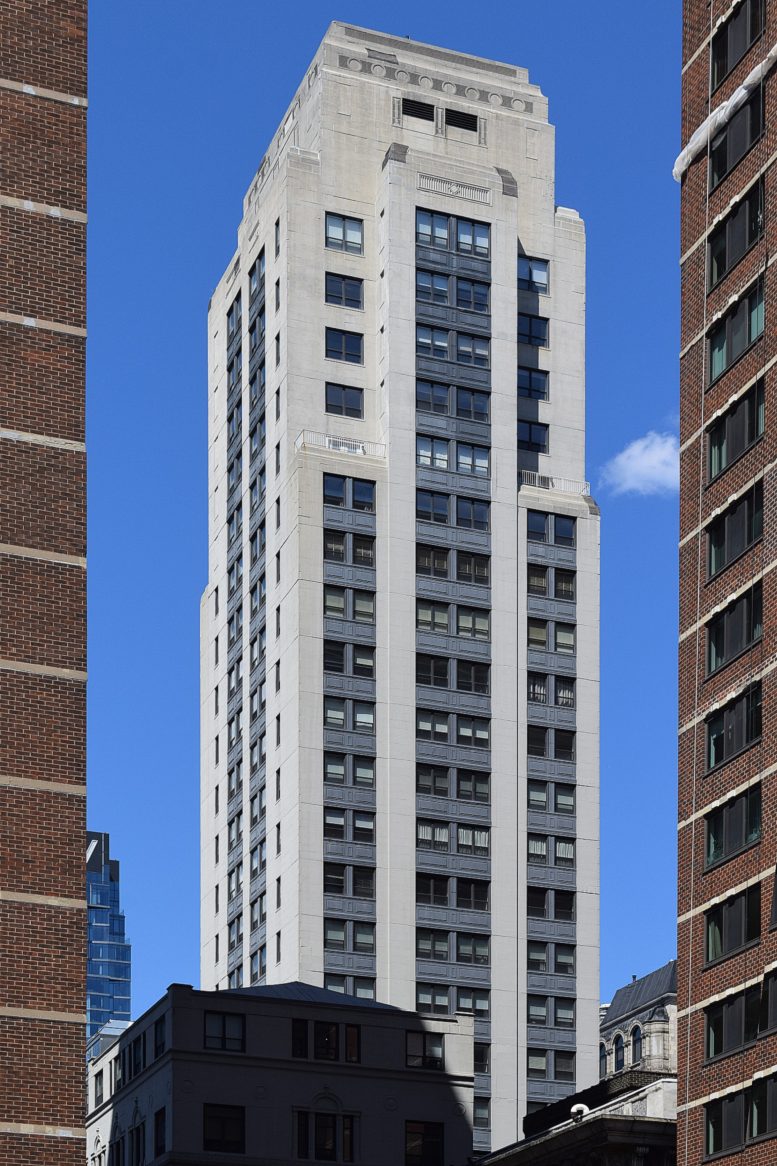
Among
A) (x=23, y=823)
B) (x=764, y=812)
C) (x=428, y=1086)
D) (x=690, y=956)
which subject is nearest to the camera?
(x=23, y=823)

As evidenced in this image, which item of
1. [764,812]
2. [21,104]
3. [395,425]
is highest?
[395,425]

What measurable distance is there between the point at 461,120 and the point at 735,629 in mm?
85631

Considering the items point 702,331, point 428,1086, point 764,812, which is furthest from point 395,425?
point 764,812

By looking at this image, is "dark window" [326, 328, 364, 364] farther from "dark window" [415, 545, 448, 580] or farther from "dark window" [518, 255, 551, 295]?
"dark window" [415, 545, 448, 580]

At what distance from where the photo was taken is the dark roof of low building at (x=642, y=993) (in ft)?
480

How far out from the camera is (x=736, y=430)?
65.6 m

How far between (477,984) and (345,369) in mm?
38345

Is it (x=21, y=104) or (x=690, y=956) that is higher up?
(x=21, y=104)

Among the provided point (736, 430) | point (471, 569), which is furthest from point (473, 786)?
point (736, 430)

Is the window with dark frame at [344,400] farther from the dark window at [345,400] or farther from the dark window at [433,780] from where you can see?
the dark window at [433,780]

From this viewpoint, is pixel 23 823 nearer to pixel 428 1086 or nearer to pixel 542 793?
pixel 428 1086

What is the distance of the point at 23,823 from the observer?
43531mm

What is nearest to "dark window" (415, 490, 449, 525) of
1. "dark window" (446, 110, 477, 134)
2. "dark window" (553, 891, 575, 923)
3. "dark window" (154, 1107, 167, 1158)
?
"dark window" (553, 891, 575, 923)

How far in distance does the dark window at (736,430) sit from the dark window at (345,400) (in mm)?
70381
